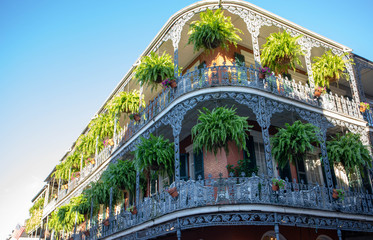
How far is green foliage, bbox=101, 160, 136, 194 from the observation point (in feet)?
43.0

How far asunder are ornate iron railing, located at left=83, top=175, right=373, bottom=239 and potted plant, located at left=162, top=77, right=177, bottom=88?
3406 mm

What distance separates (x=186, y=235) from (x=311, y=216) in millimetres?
3938

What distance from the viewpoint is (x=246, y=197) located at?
8.73m

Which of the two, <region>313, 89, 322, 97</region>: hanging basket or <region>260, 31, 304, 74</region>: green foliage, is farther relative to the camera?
<region>313, 89, 322, 97</region>: hanging basket

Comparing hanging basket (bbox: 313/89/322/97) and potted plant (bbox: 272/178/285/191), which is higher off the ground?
hanging basket (bbox: 313/89/322/97)

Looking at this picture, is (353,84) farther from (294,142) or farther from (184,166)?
(184,166)

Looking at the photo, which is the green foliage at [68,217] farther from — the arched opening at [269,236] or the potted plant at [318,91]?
the potted plant at [318,91]

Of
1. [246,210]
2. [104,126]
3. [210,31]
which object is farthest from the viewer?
[104,126]

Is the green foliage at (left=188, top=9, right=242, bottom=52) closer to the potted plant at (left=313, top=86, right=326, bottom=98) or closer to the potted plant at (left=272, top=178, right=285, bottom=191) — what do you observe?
the potted plant at (left=313, top=86, right=326, bottom=98)

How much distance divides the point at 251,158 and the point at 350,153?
313cm

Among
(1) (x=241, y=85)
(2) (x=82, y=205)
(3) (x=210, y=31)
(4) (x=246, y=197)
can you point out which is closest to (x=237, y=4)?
(3) (x=210, y=31)

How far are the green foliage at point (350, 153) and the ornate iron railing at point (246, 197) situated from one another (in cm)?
104

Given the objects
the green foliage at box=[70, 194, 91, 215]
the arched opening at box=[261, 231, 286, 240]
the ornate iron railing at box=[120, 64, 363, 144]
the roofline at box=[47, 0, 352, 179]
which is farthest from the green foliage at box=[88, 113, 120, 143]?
the arched opening at box=[261, 231, 286, 240]

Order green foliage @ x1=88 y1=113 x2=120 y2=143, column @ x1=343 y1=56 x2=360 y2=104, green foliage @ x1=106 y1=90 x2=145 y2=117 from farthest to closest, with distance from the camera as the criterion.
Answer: green foliage @ x1=88 y1=113 x2=120 y2=143
green foliage @ x1=106 y1=90 x2=145 y2=117
column @ x1=343 y1=56 x2=360 y2=104
